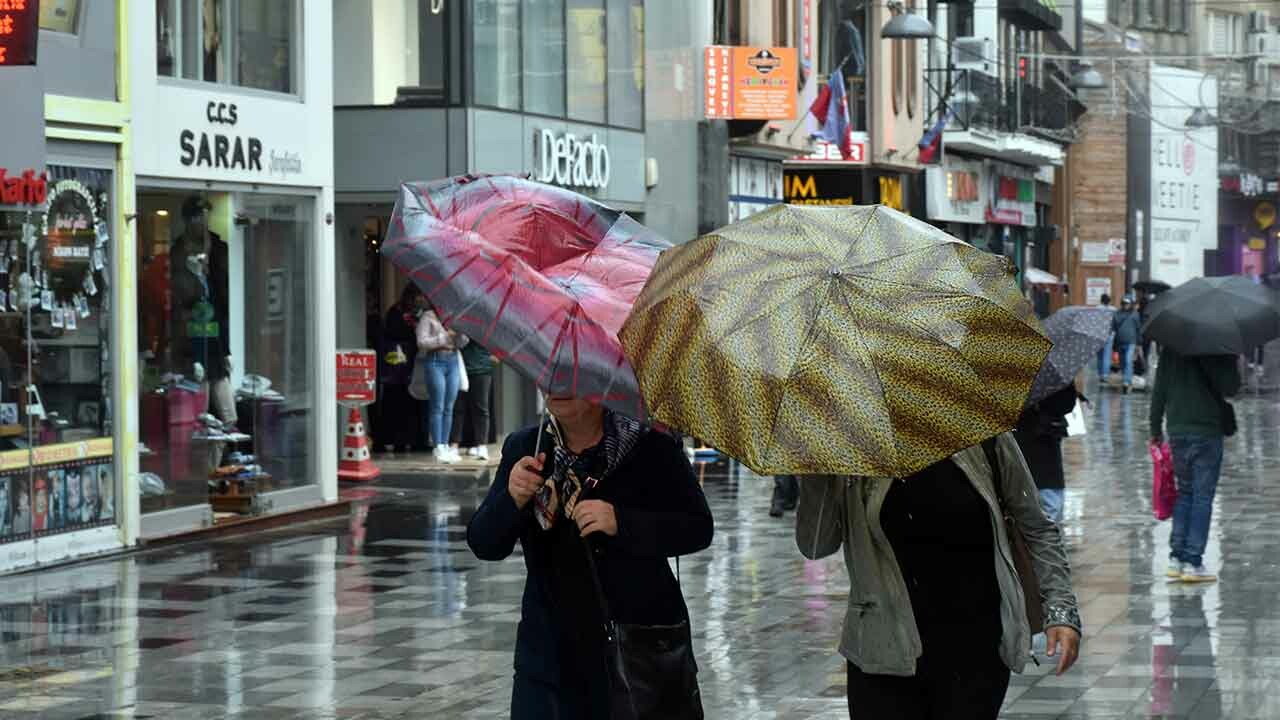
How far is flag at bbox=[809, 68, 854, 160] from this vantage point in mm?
36094

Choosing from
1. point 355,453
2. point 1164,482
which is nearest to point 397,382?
point 355,453

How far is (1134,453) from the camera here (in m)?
26.7

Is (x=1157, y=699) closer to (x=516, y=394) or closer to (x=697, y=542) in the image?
(x=697, y=542)

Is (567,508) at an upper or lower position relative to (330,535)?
upper

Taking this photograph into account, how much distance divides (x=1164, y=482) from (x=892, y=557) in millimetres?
9269

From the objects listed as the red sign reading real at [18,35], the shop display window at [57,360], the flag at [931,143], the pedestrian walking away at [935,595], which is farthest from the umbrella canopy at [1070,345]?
the flag at [931,143]

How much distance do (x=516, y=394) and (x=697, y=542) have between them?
70.9 ft

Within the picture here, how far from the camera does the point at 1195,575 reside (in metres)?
14.6

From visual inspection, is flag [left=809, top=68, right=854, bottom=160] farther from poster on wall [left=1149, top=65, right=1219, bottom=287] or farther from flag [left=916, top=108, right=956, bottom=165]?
poster on wall [left=1149, top=65, right=1219, bottom=287]

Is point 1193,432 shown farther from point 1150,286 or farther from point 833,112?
point 1150,286

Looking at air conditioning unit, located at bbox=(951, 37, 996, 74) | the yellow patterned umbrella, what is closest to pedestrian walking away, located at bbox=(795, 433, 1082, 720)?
the yellow patterned umbrella

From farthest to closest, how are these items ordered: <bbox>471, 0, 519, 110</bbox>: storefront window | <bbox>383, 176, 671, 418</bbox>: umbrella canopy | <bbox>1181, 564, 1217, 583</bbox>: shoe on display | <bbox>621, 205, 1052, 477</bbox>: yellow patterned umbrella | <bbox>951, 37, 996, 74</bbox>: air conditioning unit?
<bbox>951, 37, 996, 74</bbox>: air conditioning unit
<bbox>471, 0, 519, 110</bbox>: storefront window
<bbox>1181, 564, 1217, 583</bbox>: shoe on display
<bbox>383, 176, 671, 418</bbox>: umbrella canopy
<bbox>621, 205, 1052, 477</bbox>: yellow patterned umbrella

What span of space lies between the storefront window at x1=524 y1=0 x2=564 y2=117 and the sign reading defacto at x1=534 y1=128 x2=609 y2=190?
0.36m

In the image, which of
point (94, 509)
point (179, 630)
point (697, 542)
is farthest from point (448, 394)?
point (697, 542)
